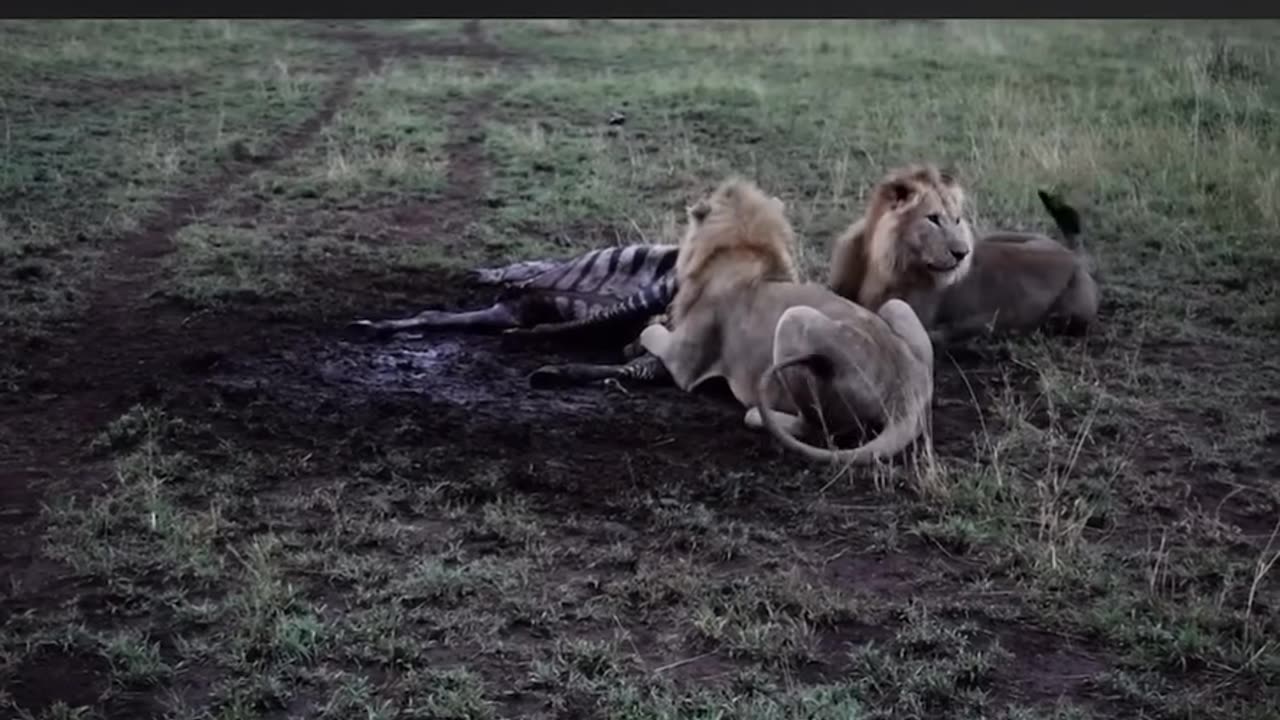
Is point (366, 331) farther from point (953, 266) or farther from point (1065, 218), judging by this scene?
point (1065, 218)

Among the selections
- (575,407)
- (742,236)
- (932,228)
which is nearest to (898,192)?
(932,228)

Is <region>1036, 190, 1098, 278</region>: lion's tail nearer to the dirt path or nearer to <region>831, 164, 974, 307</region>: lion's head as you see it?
<region>831, 164, 974, 307</region>: lion's head

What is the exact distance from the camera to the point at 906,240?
9.98 feet

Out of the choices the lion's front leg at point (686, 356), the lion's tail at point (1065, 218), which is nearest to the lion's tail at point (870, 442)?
the lion's front leg at point (686, 356)

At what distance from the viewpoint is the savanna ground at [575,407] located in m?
2.07

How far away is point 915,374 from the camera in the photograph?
2.80 m

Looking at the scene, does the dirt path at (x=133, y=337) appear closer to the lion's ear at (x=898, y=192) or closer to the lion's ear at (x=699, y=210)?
the lion's ear at (x=699, y=210)

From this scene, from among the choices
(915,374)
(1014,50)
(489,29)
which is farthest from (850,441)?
(489,29)

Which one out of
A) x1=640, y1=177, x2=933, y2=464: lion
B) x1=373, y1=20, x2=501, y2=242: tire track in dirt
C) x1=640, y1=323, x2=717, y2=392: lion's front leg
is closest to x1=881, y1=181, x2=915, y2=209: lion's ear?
x1=640, y1=177, x2=933, y2=464: lion

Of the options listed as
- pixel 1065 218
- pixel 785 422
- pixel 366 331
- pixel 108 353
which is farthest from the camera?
pixel 1065 218

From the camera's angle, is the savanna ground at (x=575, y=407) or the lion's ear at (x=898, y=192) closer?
the savanna ground at (x=575, y=407)

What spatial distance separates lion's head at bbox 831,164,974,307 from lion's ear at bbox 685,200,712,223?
298mm

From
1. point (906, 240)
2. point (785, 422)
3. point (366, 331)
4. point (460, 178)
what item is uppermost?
point (460, 178)

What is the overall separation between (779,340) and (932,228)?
40 cm
